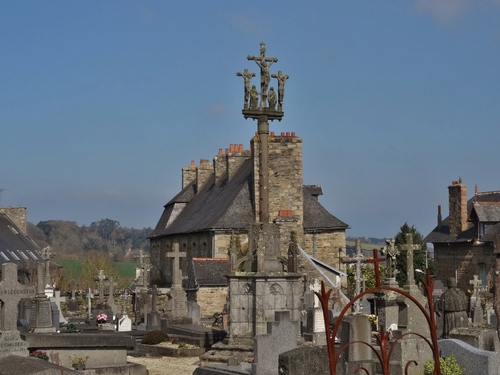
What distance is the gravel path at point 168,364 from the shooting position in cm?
1962

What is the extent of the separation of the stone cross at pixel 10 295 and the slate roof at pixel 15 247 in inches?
1405

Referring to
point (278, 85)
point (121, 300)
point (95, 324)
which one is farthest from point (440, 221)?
point (278, 85)

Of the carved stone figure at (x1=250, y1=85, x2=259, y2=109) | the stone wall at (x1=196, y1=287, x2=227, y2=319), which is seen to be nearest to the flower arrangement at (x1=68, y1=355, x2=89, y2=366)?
the carved stone figure at (x1=250, y1=85, x2=259, y2=109)

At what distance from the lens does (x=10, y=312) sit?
48.2 ft

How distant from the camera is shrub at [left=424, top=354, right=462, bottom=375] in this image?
39.4 ft

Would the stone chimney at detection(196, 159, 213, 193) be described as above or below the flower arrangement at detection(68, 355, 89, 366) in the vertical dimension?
above

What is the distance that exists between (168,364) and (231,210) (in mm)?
25245

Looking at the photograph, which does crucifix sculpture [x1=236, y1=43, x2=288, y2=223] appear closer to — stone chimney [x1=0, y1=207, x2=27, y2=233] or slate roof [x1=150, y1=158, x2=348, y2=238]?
slate roof [x1=150, y1=158, x2=348, y2=238]

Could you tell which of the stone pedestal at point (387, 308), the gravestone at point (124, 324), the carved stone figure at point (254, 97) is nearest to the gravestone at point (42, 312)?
the gravestone at point (124, 324)

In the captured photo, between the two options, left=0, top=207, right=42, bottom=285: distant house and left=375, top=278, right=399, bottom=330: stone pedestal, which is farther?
left=0, top=207, right=42, bottom=285: distant house

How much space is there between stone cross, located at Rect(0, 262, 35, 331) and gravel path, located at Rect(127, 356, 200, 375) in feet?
15.4

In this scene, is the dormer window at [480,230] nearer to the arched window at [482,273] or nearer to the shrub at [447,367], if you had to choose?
the arched window at [482,273]

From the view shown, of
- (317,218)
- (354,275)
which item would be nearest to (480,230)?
(317,218)

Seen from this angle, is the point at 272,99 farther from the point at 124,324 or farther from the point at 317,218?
the point at 317,218
